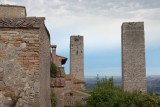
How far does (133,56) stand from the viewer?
A: 46.1 meters

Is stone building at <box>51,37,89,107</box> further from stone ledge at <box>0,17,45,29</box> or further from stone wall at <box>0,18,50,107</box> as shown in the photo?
stone ledge at <box>0,17,45,29</box>

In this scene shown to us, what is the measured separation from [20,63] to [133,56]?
1509 inches

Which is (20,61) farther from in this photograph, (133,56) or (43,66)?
(133,56)

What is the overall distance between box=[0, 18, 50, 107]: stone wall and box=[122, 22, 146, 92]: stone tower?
121 feet

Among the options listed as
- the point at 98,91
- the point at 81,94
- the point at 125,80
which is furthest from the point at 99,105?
the point at 125,80

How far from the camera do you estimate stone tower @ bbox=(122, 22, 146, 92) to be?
4525 centimetres

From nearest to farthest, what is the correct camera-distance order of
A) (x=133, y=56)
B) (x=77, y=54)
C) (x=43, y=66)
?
(x=43, y=66) → (x=133, y=56) → (x=77, y=54)

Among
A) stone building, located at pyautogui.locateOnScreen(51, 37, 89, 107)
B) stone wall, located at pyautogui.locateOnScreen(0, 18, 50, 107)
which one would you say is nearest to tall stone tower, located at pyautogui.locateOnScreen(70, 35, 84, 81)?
stone building, located at pyautogui.locateOnScreen(51, 37, 89, 107)

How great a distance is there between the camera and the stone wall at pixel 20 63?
8289mm

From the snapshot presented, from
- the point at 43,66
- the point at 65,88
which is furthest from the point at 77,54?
the point at 43,66

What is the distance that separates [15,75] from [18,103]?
0.51 m

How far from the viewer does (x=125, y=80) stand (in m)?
45.0

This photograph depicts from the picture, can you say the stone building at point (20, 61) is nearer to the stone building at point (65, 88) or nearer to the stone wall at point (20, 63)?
the stone wall at point (20, 63)

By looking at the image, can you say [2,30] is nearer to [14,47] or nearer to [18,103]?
[14,47]
